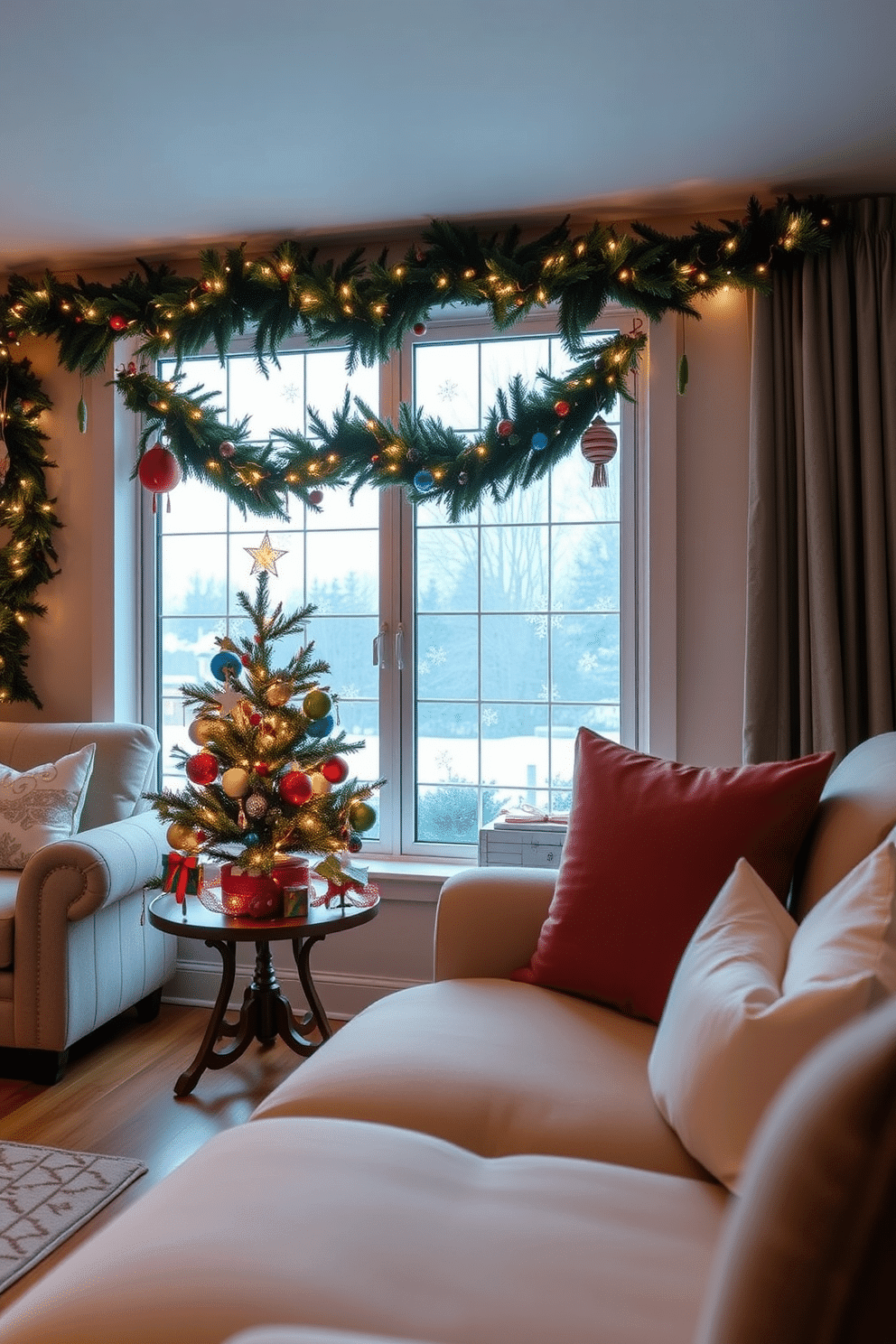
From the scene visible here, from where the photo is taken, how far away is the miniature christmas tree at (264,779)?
2.63 metres

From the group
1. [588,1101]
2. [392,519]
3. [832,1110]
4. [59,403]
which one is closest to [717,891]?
[588,1101]

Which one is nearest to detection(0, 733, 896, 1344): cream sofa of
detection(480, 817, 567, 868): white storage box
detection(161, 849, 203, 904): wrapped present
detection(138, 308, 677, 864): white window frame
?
detection(161, 849, 203, 904): wrapped present

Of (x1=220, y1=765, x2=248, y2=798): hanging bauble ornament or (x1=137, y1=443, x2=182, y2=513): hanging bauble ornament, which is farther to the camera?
(x1=137, y1=443, x2=182, y2=513): hanging bauble ornament

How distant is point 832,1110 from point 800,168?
9.94 ft

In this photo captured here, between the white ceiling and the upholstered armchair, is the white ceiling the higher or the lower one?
the higher one

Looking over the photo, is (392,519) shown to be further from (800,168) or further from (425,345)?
(800,168)

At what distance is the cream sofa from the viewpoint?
1.61 ft

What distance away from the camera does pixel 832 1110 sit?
1.60 ft

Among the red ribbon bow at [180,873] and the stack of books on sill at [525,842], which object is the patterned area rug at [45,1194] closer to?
the red ribbon bow at [180,873]

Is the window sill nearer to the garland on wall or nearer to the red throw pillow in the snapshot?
the garland on wall

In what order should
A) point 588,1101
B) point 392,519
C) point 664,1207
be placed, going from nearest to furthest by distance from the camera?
point 664,1207 < point 588,1101 < point 392,519

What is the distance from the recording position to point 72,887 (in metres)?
2.81

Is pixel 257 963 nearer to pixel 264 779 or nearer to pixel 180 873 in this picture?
pixel 180 873

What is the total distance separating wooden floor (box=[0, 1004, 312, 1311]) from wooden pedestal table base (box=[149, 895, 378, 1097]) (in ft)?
0.25
